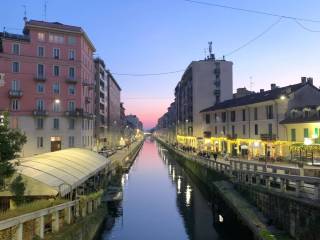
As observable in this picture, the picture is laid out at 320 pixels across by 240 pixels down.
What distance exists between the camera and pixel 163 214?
1436 inches

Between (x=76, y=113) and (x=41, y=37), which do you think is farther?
(x=76, y=113)

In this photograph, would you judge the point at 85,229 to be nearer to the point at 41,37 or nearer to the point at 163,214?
the point at 163,214

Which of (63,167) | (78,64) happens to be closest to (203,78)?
(78,64)

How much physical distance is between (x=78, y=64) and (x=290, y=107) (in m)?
36.2

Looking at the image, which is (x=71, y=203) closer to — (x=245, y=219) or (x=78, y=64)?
(x=245, y=219)

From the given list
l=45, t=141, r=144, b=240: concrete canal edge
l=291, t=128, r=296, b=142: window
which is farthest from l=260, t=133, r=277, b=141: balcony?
l=45, t=141, r=144, b=240: concrete canal edge

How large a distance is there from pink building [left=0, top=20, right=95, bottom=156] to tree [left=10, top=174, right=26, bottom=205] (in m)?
45.4

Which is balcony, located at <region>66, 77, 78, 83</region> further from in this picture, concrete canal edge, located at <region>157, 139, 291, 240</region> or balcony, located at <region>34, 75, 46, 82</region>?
concrete canal edge, located at <region>157, 139, 291, 240</region>

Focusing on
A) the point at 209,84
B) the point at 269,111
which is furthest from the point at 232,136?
the point at 209,84

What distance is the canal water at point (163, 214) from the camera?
2920 centimetres

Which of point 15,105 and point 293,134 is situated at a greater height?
point 15,105

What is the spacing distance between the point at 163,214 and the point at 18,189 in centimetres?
1933

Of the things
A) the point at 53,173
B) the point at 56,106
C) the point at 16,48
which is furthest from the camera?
the point at 56,106

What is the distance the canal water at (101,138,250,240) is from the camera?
2920 centimetres
